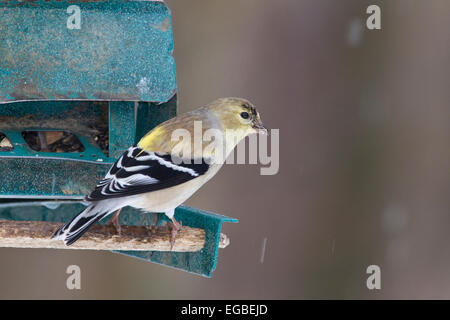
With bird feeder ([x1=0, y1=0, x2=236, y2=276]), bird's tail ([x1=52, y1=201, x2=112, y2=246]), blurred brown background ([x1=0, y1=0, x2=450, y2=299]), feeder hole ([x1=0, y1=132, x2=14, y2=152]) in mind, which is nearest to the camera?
bird's tail ([x1=52, y1=201, x2=112, y2=246])

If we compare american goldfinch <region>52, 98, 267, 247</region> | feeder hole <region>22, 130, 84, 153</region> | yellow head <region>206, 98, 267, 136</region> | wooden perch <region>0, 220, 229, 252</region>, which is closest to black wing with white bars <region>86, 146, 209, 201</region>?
american goldfinch <region>52, 98, 267, 247</region>

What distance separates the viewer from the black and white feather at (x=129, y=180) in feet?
11.6

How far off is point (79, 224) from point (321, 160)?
370cm

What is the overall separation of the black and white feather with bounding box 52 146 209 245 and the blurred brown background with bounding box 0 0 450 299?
2756mm

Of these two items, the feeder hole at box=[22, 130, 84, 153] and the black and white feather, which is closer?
the black and white feather

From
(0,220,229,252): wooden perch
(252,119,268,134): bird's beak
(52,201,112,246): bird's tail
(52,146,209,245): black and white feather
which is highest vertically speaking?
(252,119,268,134): bird's beak

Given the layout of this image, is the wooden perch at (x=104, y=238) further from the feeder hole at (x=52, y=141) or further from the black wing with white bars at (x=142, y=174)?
the feeder hole at (x=52, y=141)

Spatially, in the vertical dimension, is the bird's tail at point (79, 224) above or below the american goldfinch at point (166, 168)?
below

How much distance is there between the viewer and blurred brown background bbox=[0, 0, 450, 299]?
6738mm

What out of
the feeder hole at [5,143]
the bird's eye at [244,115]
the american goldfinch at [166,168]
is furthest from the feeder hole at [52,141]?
the bird's eye at [244,115]

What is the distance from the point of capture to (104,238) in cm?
371

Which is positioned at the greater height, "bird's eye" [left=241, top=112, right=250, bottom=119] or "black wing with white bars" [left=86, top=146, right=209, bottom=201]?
"bird's eye" [left=241, top=112, right=250, bottom=119]

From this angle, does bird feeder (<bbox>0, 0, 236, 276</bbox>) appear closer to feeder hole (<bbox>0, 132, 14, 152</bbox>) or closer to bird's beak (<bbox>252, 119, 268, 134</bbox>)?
feeder hole (<bbox>0, 132, 14, 152</bbox>)

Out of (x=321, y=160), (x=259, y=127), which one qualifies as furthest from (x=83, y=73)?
(x=321, y=160)
